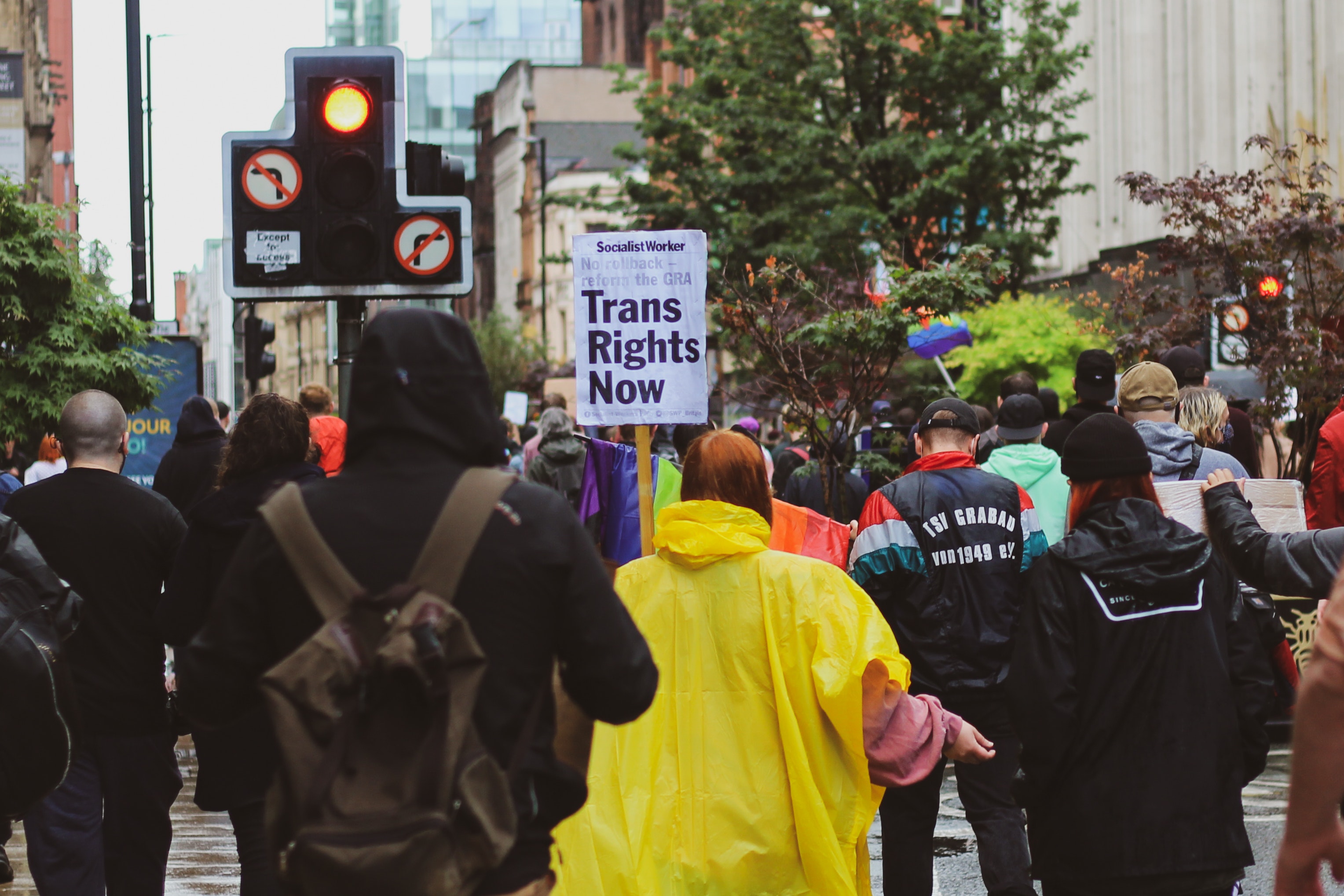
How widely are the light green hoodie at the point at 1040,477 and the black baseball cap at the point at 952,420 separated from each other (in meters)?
1.32

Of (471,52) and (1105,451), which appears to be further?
(471,52)

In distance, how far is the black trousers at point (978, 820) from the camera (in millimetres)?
6172

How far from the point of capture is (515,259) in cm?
9281

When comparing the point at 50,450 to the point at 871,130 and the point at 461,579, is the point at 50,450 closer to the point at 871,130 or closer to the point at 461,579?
the point at 461,579

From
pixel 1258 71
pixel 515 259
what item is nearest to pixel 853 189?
pixel 1258 71

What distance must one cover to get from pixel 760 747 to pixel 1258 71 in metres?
26.6

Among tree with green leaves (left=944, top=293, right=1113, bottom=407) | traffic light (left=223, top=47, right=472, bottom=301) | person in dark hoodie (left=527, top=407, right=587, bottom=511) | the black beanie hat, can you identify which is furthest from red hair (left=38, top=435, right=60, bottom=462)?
tree with green leaves (left=944, top=293, right=1113, bottom=407)

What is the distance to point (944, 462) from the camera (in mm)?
6672

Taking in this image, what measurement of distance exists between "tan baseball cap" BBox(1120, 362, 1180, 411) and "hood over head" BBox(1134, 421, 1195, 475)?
13cm

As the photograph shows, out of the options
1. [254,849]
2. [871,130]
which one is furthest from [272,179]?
[871,130]

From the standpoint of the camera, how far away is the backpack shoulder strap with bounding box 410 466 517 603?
3.06m

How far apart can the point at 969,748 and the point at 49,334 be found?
534 inches

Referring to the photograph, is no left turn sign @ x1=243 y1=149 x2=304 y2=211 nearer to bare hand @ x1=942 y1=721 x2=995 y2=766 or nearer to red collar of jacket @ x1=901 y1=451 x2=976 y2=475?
red collar of jacket @ x1=901 y1=451 x2=976 y2=475

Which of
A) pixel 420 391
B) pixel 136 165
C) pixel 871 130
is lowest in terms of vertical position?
pixel 420 391
